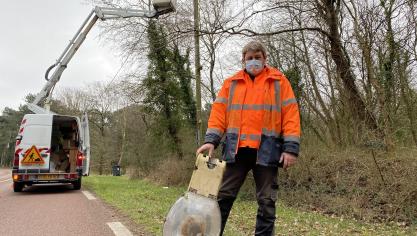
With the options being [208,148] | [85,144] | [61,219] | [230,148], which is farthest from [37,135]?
[230,148]

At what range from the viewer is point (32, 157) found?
12430mm

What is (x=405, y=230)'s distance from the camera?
6.16 meters

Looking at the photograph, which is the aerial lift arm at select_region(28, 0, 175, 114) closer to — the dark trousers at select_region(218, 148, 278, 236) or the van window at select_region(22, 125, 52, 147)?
the van window at select_region(22, 125, 52, 147)

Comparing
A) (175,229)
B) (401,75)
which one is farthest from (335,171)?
(175,229)

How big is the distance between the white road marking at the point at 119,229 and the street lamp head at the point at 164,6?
8632 mm

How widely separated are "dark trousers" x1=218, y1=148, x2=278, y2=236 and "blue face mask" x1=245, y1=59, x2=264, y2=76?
73 cm

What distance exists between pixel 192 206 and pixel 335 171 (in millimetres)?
6501

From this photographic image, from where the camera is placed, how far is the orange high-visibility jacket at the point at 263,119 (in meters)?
3.68

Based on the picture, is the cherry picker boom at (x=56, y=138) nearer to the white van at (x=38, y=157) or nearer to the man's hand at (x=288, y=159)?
the white van at (x=38, y=157)

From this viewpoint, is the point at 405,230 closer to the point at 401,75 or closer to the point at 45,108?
the point at 401,75

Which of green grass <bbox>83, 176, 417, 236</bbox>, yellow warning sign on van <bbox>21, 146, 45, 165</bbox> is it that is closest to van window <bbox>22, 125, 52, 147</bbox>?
yellow warning sign on van <bbox>21, 146, 45, 165</bbox>

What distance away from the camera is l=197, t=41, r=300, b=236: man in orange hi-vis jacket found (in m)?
3.68

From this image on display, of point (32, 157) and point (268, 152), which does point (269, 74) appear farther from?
point (32, 157)

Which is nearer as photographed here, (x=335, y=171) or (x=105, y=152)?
(x=335, y=171)
